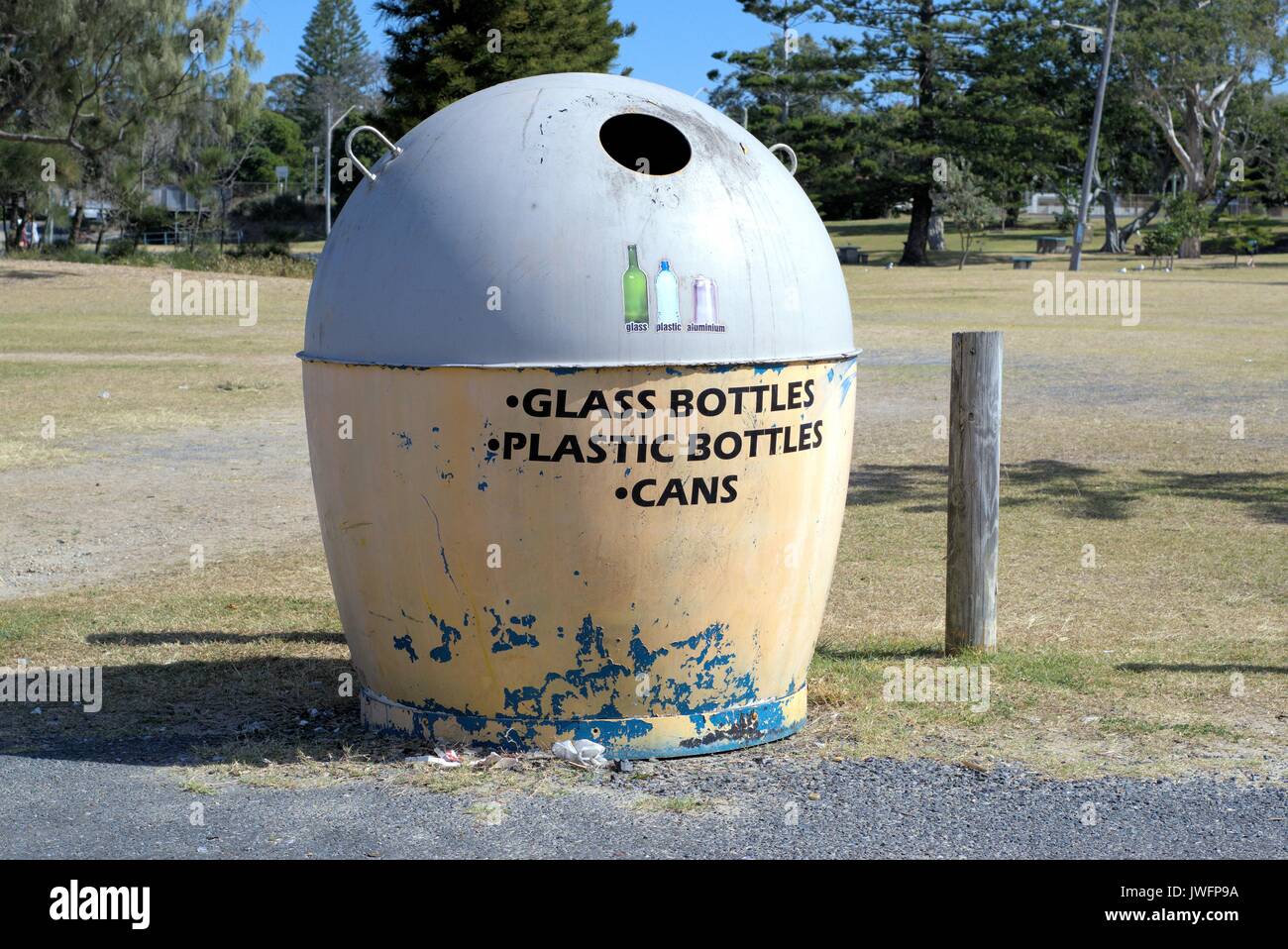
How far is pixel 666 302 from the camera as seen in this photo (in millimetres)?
4820

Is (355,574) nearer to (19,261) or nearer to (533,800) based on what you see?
(533,800)

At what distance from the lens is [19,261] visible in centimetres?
4025

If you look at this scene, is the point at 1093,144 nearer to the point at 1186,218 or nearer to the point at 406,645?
the point at 1186,218

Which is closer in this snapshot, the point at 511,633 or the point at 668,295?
the point at 668,295

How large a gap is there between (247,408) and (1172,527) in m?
10.3

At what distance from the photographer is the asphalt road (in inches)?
174

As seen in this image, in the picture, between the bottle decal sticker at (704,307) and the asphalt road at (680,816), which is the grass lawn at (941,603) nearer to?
the asphalt road at (680,816)

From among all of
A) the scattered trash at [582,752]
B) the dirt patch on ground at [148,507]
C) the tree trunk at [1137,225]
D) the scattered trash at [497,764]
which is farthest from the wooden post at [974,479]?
the tree trunk at [1137,225]

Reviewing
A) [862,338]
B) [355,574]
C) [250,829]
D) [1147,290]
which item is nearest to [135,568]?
[355,574]

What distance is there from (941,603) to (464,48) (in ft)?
104

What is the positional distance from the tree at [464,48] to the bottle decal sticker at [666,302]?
32.6 meters

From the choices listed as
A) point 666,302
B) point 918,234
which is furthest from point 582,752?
point 918,234

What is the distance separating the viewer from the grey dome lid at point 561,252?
4.79 meters
